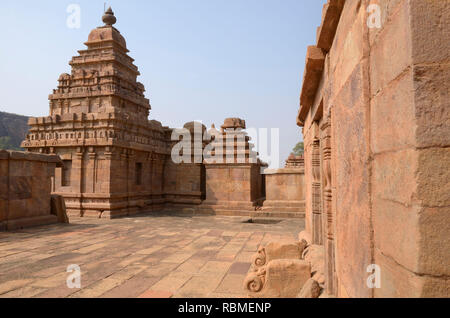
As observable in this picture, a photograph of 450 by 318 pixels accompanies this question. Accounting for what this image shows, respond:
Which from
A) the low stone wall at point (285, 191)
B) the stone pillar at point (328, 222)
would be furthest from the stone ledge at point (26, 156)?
the stone pillar at point (328, 222)

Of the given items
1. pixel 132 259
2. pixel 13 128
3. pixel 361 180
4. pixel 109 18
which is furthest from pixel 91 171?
pixel 13 128

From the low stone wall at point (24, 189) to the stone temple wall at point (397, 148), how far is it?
8816mm

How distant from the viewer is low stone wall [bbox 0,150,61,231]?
7.71 m

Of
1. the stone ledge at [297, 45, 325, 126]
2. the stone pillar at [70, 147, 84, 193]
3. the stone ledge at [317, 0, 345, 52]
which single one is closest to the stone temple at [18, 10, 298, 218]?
the stone pillar at [70, 147, 84, 193]

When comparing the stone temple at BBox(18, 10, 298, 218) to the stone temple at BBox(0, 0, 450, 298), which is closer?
the stone temple at BBox(0, 0, 450, 298)

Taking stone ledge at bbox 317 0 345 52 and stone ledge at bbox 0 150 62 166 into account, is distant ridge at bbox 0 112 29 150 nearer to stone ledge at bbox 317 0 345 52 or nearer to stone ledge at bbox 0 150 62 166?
stone ledge at bbox 0 150 62 166

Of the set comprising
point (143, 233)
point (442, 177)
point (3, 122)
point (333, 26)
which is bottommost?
point (143, 233)

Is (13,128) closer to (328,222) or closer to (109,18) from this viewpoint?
(109,18)

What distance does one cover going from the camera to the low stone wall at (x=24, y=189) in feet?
25.3

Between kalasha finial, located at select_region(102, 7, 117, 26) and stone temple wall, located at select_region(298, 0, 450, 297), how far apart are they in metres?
15.3
